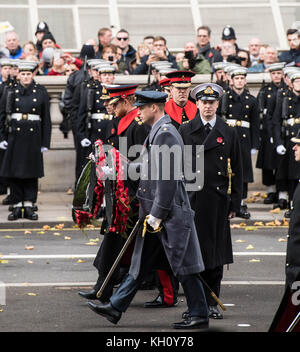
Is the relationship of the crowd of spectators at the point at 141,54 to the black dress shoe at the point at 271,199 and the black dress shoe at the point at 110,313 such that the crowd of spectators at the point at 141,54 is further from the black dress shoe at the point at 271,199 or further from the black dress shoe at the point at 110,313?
the black dress shoe at the point at 110,313

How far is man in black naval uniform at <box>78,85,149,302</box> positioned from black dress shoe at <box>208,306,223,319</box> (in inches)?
33.9

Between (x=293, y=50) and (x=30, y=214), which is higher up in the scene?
(x=293, y=50)

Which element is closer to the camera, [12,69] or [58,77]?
[12,69]

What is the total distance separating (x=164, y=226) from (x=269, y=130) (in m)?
8.87

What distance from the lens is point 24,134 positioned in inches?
663

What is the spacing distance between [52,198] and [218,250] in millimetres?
8278

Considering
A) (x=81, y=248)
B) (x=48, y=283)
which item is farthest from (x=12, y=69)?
(x=48, y=283)

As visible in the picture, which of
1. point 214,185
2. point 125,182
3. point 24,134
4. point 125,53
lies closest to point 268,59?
point 125,53

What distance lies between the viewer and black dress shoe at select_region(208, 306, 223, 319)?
10219mm

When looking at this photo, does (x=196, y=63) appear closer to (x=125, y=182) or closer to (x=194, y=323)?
(x=125, y=182)

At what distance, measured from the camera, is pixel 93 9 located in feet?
86.0

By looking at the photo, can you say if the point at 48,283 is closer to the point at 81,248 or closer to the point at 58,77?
the point at 81,248

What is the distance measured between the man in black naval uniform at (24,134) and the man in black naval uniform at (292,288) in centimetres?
816

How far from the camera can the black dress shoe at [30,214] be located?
16316 mm
